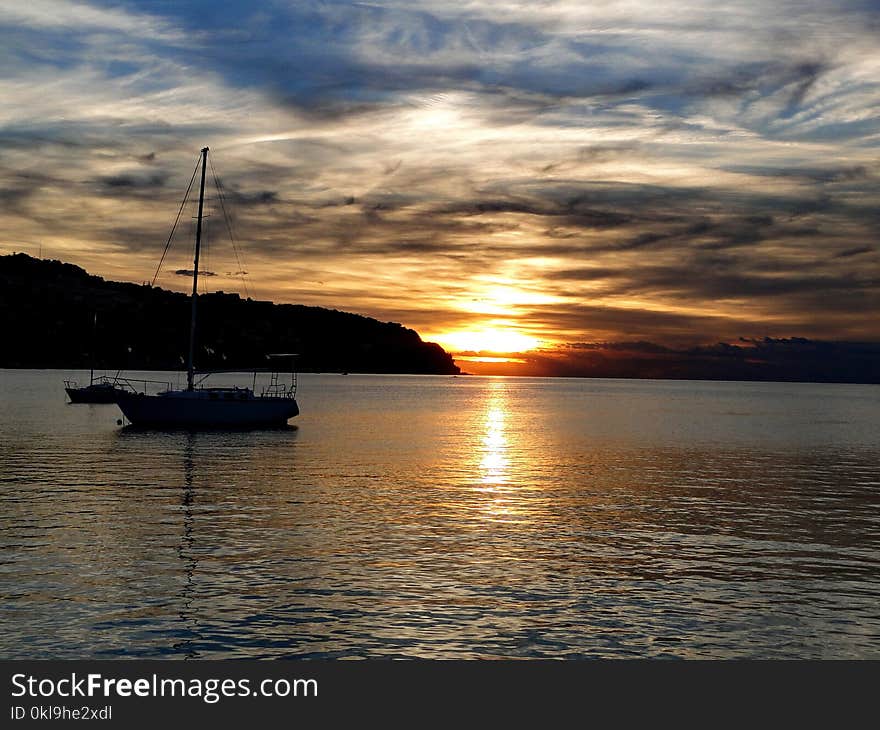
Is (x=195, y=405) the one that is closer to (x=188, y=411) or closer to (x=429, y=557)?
(x=188, y=411)

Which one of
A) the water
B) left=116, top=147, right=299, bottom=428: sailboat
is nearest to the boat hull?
left=116, top=147, right=299, bottom=428: sailboat

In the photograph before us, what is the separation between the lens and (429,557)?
2672 cm

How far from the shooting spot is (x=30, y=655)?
16688mm

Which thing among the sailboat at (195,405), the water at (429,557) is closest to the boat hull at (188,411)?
the sailboat at (195,405)

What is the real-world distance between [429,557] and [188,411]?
53.4m

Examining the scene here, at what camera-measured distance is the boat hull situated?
247 ft

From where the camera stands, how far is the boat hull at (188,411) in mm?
75312

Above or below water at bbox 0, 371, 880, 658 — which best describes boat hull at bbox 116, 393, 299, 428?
above

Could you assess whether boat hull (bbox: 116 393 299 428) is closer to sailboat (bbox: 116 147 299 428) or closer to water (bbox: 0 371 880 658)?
sailboat (bbox: 116 147 299 428)

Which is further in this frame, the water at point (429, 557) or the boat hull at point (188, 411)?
the boat hull at point (188, 411)

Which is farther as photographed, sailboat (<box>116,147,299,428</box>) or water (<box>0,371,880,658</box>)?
sailboat (<box>116,147,299,428</box>)

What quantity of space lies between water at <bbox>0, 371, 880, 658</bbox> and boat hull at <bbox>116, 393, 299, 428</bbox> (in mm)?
14789

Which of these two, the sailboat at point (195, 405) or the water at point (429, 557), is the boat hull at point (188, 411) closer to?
the sailboat at point (195, 405)

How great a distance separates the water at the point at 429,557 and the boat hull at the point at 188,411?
14.8 metres
